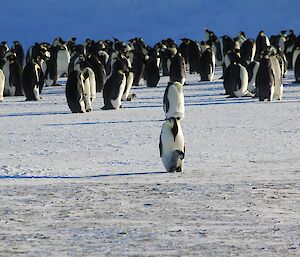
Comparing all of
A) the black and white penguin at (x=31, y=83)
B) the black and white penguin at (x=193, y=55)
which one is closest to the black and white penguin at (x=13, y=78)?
the black and white penguin at (x=31, y=83)

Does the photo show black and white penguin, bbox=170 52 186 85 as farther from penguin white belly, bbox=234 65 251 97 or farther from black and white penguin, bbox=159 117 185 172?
black and white penguin, bbox=159 117 185 172

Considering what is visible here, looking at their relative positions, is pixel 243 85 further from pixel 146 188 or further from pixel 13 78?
pixel 146 188

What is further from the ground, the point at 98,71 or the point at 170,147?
the point at 98,71

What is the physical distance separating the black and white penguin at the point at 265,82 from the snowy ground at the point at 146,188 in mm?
2808

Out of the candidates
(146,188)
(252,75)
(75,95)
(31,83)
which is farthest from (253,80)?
(146,188)

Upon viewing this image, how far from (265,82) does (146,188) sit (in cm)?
934

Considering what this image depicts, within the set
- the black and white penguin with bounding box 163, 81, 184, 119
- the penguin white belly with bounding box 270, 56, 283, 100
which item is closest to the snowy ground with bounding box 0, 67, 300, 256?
the black and white penguin with bounding box 163, 81, 184, 119

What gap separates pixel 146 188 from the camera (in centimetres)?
714

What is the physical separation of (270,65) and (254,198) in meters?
10.2

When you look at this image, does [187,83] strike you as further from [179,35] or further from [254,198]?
[179,35]

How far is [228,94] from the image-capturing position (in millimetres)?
18156

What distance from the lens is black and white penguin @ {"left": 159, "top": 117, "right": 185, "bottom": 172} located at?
8328 millimetres

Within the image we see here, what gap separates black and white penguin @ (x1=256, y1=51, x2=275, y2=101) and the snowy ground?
9.21 ft

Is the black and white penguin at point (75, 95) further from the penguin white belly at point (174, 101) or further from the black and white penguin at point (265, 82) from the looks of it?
the black and white penguin at point (265, 82)
